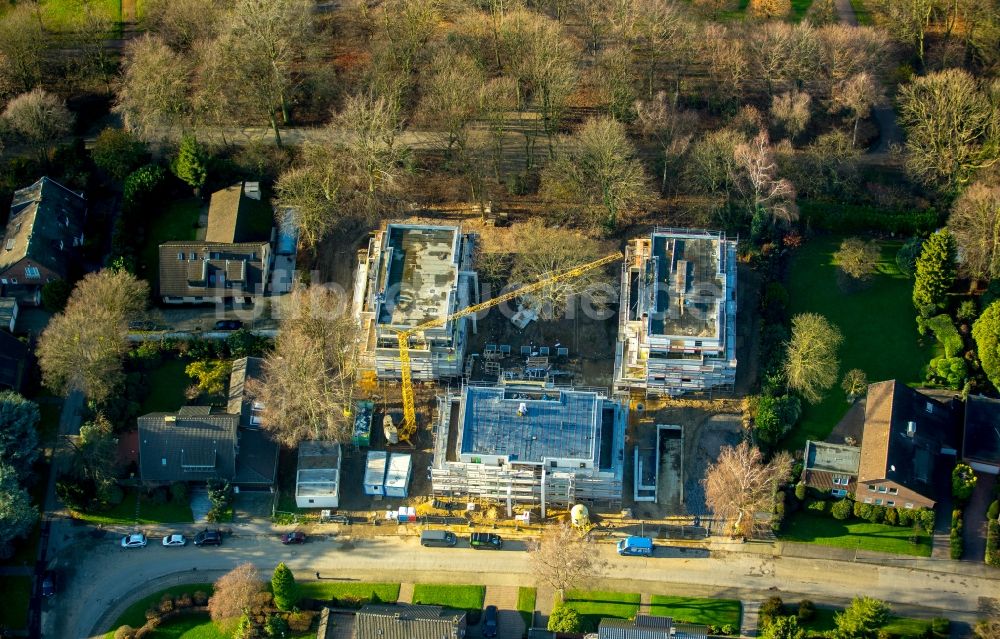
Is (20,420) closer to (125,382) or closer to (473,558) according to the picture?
(125,382)

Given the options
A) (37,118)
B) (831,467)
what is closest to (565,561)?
(831,467)

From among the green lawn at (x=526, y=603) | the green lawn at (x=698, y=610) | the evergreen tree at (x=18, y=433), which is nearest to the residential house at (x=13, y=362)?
the evergreen tree at (x=18, y=433)

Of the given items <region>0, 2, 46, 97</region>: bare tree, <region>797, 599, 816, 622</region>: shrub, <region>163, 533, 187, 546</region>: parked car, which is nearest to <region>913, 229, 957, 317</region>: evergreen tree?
<region>797, 599, 816, 622</region>: shrub

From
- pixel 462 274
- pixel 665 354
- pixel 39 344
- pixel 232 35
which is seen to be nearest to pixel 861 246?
pixel 665 354

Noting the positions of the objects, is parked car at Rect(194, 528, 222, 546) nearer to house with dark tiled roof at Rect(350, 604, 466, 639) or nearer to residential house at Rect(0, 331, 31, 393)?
house with dark tiled roof at Rect(350, 604, 466, 639)

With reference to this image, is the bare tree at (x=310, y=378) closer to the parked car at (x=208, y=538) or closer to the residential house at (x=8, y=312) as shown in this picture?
the parked car at (x=208, y=538)

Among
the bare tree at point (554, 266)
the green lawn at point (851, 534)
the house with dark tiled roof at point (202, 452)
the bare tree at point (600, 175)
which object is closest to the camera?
the green lawn at point (851, 534)
